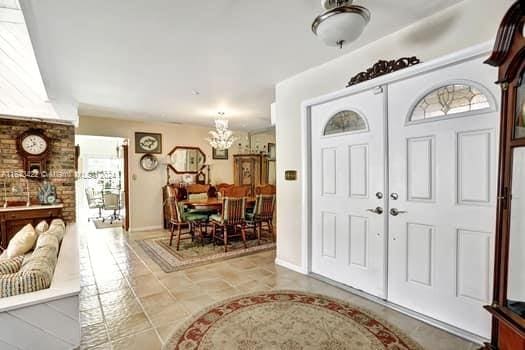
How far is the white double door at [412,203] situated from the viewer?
1896 millimetres

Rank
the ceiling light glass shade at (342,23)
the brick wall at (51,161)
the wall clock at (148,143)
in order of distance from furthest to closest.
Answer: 1. the wall clock at (148,143)
2. the brick wall at (51,161)
3. the ceiling light glass shade at (342,23)

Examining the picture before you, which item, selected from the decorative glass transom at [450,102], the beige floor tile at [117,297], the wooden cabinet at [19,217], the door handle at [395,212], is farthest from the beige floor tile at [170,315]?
the wooden cabinet at [19,217]

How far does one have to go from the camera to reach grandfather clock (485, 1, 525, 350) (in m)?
1.35

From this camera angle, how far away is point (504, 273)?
1.41 meters

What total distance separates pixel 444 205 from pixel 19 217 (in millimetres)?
5406

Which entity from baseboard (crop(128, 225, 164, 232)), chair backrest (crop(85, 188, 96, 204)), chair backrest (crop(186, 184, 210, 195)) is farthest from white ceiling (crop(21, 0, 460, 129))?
chair backrest (crop(85, 188, 96, 204))

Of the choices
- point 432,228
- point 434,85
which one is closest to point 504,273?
point 432,228

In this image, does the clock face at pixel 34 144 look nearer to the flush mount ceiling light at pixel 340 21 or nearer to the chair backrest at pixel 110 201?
the chair backrest at pixel 110 201

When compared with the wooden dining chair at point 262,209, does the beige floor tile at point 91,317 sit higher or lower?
lower

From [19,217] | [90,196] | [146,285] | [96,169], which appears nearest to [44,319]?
[146,285]

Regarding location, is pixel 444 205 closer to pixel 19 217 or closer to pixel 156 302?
pixel 156 302

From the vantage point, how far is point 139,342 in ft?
6.31

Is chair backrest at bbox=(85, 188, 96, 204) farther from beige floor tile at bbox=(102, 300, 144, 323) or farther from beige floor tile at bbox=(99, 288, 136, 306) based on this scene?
beige floor tile at bbox=(102, 300, 144, 323)

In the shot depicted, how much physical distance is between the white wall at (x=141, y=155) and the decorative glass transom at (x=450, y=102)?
209 inches
